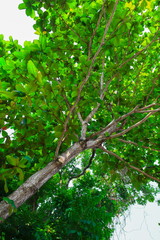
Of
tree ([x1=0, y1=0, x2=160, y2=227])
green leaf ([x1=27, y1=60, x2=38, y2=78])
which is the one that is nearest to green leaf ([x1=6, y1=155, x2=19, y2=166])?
tree ([x1=0, y1=0, x2=160, y2=227])

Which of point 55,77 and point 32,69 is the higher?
point 55,77

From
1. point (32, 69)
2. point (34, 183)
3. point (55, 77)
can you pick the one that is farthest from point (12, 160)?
point (55, 77)

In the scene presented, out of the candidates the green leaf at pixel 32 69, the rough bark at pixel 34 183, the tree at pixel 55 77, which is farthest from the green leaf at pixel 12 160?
the green leaf at pixel 32 69

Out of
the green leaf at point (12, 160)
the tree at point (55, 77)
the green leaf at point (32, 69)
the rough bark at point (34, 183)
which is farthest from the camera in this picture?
the rough bark at point (34, 183)

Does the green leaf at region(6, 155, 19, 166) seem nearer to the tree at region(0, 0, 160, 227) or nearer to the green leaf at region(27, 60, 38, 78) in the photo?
the tree at region(0, 0, 160, 227)

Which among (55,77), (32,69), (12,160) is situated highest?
(55,77)

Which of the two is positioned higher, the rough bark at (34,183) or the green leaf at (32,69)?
the green leaf at (32,69)

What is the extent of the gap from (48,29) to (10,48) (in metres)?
0.65

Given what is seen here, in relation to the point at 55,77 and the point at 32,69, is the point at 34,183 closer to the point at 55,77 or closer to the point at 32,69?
the point at 55,77

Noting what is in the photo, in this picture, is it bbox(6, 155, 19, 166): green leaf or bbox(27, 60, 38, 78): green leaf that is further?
bbox(6, 155, 19, 166): green leaf

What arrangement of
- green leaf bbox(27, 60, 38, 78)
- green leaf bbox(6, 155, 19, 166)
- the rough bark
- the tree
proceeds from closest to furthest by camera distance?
1. green leaf bbox(27, 60, 38, 78)
2. green leaf bbox(6, 155, 19, 166)
3. the tree
4. the rough bark

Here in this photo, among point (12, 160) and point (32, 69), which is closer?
point (32, 69)

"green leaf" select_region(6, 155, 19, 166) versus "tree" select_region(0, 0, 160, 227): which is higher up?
"tree" select_region(0, 0, 160, 227)

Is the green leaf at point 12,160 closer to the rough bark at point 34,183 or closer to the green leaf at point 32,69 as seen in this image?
the rough bark at point 34,183
